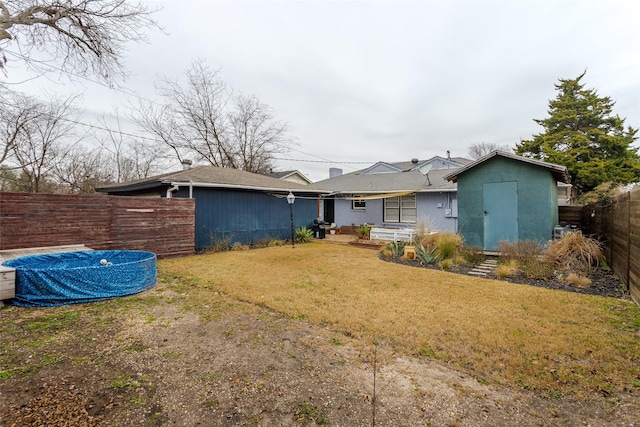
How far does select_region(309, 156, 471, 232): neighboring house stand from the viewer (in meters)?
13.0

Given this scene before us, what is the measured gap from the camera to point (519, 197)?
335 inches

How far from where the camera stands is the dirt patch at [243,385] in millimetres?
2018

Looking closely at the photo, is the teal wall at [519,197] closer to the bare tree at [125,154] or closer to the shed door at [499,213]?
the shed door at [499,213]

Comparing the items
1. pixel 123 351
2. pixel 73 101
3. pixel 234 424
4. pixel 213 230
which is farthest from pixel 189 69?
pixel 234 424

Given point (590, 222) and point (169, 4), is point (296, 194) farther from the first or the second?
point (590, 222)

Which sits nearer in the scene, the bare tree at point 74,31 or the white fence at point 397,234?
the bare tree at point 74,31

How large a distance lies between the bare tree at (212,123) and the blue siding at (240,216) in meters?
9.72

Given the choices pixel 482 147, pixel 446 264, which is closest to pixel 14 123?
pixel 446 264

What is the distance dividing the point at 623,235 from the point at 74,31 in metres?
12.5

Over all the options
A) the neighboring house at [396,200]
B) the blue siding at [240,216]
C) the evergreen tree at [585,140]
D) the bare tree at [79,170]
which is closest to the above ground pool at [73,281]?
the blue siding at [240,216]

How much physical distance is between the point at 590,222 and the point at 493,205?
8.89 ft

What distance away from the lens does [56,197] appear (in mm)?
6871

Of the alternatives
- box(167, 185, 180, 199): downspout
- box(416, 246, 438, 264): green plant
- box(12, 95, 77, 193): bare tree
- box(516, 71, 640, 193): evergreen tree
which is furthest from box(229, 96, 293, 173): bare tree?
box(516, 71, 640, 193): evergreen tree

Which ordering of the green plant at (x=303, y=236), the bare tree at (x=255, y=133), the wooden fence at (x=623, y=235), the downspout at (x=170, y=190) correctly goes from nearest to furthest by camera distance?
1. the wooden fence at (x=623, y=235)
2. the downspout at (x=170, y=190)
3. the green plant at (x=303, y=236)
4. the bare tree at (x=255, y=133)
